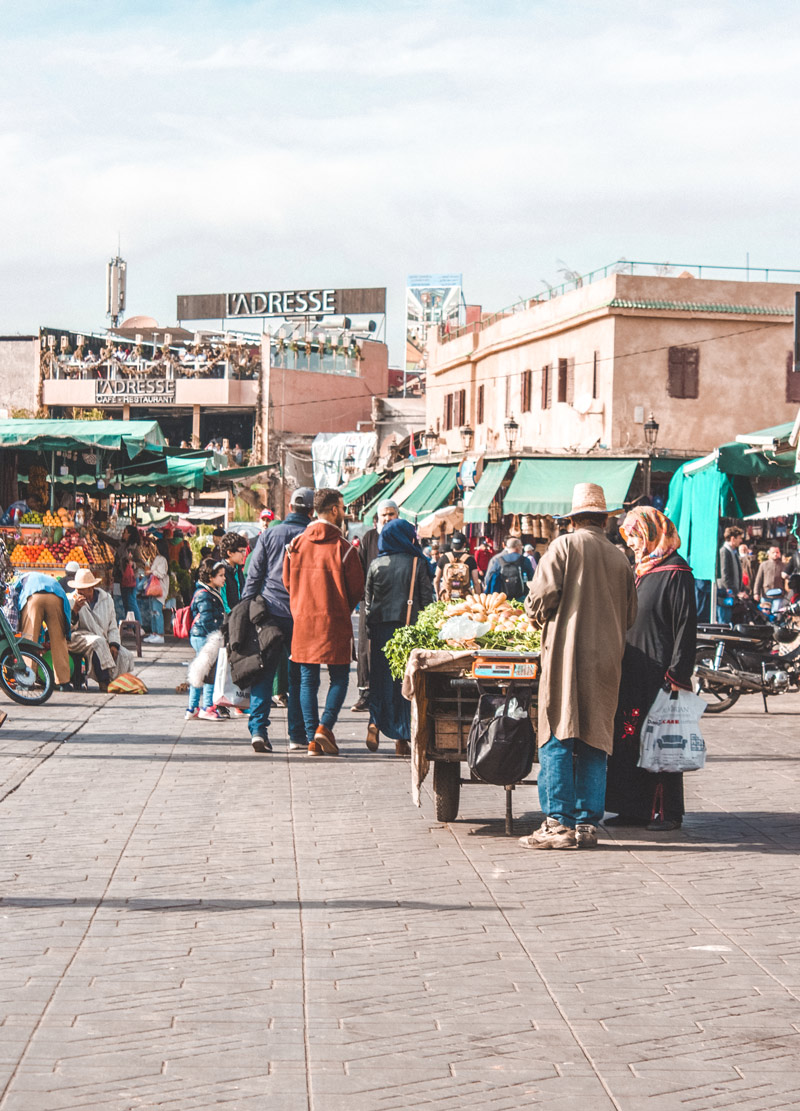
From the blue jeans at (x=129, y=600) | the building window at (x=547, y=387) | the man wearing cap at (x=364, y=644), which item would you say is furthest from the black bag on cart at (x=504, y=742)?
the building window at (x=547, y=387)

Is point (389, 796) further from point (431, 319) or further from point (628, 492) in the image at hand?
point (431, 319)

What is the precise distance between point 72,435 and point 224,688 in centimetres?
844

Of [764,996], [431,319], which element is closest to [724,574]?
[764,996]

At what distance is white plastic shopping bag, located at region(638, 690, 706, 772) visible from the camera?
7.59m

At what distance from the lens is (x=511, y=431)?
122 ft

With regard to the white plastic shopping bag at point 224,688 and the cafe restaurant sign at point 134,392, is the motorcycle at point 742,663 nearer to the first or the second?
the white plastic shopping bag at point 224,688

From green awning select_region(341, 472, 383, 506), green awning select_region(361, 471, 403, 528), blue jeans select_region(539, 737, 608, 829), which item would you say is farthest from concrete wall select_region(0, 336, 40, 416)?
blue jeans select_region(539, 737, 608, 829)

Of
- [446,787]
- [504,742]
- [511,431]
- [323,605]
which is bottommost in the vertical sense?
[446,787]

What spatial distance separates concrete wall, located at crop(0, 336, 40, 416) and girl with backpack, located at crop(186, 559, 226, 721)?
5695cm

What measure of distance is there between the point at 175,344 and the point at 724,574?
5260 centimetres

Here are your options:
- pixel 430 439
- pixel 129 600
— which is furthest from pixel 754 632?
pixel 430 439

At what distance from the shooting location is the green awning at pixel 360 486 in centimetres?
4778

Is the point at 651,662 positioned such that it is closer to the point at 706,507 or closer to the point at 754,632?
the point at 754,632

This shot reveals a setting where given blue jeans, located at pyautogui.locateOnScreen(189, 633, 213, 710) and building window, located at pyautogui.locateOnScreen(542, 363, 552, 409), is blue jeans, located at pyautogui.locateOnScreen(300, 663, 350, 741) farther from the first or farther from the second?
building window, located at pyautogui.locateOnScreen(542, 363, 552, 409)
